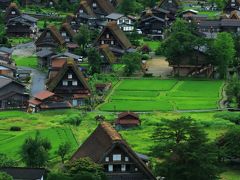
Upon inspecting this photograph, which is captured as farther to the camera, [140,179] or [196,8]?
[196,8]

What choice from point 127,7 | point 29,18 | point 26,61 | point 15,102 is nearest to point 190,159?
point 15,102

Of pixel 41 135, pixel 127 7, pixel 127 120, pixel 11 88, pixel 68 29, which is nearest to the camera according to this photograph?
pixel 41 135

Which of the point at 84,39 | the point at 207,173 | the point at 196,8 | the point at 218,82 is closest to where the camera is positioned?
the point at 207,173

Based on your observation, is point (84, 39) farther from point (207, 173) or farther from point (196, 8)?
point (207, 173)

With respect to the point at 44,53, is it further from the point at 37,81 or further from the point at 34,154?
the point at 34,154

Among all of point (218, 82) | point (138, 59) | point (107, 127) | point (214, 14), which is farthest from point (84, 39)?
point (107, 127)

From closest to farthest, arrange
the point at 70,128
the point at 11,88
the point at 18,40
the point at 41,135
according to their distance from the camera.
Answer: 1. the point at 41,135
2. the point at 70,128
3. the point at 11,88
4. the point at 18,40
